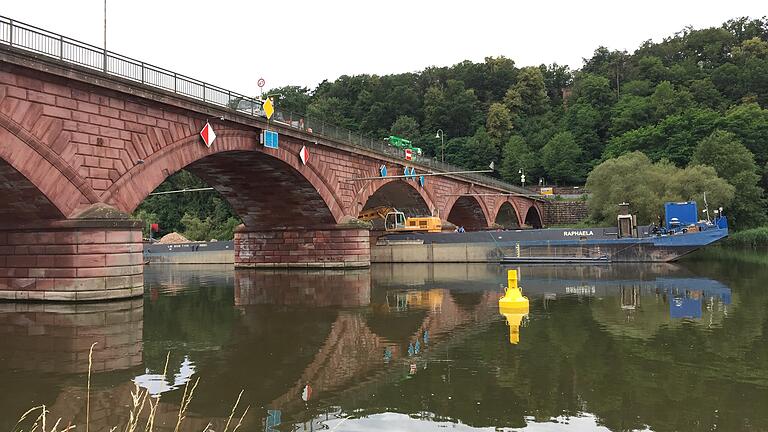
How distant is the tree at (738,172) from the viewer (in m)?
63.5

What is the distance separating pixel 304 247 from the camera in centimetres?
4050

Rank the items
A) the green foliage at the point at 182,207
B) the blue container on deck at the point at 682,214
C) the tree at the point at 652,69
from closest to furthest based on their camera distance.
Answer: the blue container on deck at the point at 682,214 → the green foliage at the point at 182,207 → the tree at the point at 652,69

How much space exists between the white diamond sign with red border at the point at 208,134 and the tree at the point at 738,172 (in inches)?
2286

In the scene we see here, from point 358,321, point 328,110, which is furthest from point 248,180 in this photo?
point 328,110

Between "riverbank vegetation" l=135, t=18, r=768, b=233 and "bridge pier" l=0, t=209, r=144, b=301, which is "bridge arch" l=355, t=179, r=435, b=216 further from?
"riverbank vegetation" l=135, t=18, r=768, b=233

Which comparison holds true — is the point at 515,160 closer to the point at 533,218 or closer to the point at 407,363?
the point at 533,218

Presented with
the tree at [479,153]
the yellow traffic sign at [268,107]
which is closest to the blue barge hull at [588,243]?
the yellow traffic sign at [268,107]

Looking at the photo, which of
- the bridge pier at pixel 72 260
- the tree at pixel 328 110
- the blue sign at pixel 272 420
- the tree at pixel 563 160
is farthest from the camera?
the tree at pixel 328 110

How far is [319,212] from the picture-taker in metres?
39.0

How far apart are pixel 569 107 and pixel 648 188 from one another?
3175 inches

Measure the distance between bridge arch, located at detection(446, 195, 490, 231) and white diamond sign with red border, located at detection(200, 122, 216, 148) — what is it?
129ft

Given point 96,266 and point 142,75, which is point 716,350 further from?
point 142,75

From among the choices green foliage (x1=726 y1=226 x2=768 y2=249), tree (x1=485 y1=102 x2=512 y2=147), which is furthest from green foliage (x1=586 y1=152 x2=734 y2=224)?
tree (x1=485 y1=102 x2=512 y2=147)

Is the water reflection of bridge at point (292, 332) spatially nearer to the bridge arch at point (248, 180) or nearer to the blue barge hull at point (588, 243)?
the bridge arch at point (248, 180)
